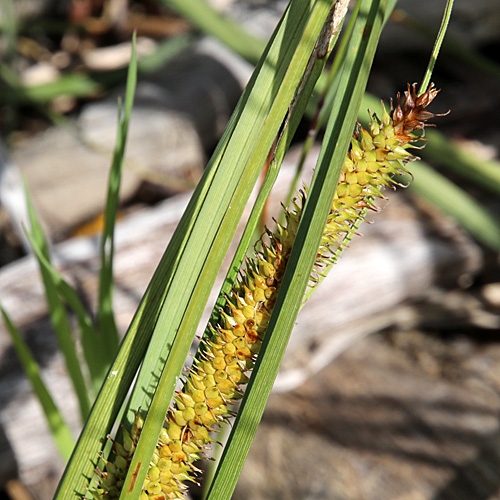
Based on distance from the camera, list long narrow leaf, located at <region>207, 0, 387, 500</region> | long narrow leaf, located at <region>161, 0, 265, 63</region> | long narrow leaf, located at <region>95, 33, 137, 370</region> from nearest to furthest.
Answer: long narrow leaf, located at <region>207, 0, 387, 500</region>, long narrow leaf, located at <region>95, 33, 137, 370</region>, long narrow leaf, located at <region>161, 0, 265, 63</region>

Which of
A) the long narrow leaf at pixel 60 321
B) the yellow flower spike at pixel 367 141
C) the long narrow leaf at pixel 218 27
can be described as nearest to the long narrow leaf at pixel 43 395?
the long narrow leaf at pixel 60 321

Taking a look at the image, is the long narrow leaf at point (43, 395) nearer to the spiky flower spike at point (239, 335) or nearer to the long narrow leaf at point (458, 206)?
the spiky flower spike at point (239, 335)

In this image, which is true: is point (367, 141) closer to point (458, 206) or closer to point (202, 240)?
point (202, 240)

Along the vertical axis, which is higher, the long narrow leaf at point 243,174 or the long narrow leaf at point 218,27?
the long narrow leaf at point 218,27

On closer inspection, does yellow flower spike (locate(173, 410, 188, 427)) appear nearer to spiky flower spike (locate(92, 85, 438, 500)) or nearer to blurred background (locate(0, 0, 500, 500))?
spiky flower spike (locate(92, 85, 438, 500))

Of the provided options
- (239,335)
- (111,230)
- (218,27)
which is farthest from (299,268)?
(218,27)

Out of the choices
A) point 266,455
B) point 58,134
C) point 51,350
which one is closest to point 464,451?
point 266,455

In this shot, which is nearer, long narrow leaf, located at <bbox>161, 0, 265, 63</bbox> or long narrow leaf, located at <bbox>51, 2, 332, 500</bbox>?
long narrow leaf, located at <bbox>51, 2, 332, 500</bbox>

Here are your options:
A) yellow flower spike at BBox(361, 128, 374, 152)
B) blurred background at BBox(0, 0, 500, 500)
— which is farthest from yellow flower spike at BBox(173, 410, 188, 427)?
blurred background at BBox(0, 0, 500, 500)
